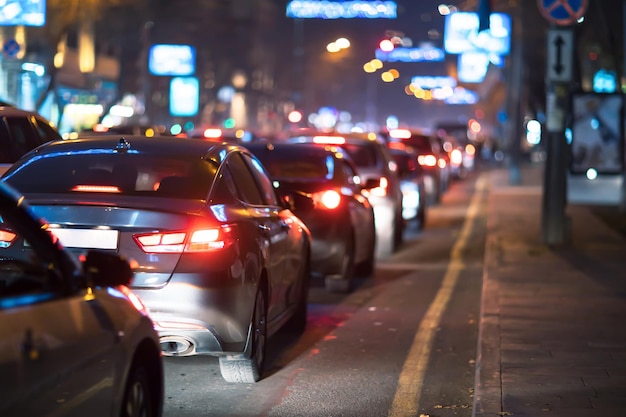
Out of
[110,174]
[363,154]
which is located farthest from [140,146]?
[363,154]

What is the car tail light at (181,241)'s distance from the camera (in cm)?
741

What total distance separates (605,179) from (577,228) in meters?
10.1

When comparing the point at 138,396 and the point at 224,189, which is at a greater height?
the point at 224,189

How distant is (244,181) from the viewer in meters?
9.05

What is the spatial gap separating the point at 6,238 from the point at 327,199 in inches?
240

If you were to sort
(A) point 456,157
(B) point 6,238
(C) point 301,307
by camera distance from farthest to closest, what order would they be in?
1. (A) point 456,157
2. (C) point 301,307
3. (B) point 6,238

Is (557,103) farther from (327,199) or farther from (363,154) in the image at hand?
(327,199)

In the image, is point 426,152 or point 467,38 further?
point 467,38

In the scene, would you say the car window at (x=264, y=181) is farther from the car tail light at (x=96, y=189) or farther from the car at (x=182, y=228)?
the car tail light at (x=96, y=189)

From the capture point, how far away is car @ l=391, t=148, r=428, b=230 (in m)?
A: 23.1

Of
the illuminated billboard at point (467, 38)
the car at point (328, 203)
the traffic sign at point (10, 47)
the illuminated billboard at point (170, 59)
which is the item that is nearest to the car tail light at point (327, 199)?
the car at point (328, 203)

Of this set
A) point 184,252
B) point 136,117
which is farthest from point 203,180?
point 136,117

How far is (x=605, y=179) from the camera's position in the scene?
3116cm

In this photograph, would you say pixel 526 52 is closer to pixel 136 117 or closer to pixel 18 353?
pixel 136 117
